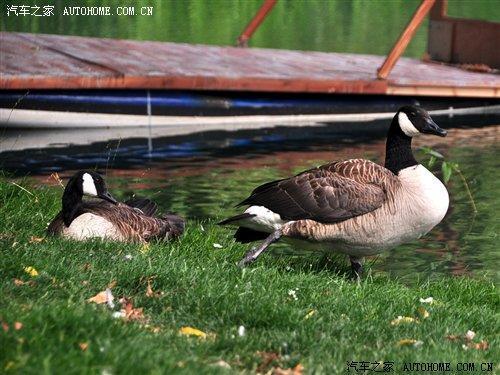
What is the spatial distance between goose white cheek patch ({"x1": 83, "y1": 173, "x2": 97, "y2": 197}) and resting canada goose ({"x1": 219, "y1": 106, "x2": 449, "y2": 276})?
1136 mm

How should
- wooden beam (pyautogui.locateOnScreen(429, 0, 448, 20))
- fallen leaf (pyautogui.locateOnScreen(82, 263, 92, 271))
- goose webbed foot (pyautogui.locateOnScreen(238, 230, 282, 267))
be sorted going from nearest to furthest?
fallen leaf (pyautogui.locateOnScreen(82, 263, 92, 271)) < goose webbed foot (pyautogui.locateOnScreen(238, 230, 282, 267)) < wooden beam (pyautogui.locateOnScreen(429, 0, 448, 20))

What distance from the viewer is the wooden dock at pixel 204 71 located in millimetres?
17797

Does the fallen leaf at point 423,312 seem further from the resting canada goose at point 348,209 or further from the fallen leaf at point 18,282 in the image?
the fallen leaf at point 18,282

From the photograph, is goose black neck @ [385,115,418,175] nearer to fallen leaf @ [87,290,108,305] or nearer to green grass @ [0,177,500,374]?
green grass @ [0,177,500,374]

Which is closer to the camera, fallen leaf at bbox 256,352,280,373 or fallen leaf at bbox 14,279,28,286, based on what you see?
fallen leaf at bbox 256,352,280,373

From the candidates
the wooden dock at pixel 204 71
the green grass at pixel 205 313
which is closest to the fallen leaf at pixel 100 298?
the green grass at pixel 205 313

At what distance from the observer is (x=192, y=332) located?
22.0 feet

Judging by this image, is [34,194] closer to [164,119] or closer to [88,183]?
[88,183]

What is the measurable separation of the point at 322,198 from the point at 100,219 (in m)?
A: 1.79

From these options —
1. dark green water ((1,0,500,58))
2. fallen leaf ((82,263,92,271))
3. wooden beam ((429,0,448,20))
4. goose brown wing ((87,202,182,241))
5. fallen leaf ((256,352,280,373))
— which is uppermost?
fallen leaf ((256,352,280,373))

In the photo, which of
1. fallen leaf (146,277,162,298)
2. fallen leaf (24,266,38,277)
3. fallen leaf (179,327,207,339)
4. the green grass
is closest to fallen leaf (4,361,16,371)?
the green grass

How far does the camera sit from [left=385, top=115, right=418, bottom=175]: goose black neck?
32.7ft

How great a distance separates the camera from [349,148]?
18.5 meters

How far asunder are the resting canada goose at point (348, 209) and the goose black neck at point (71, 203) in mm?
1179
